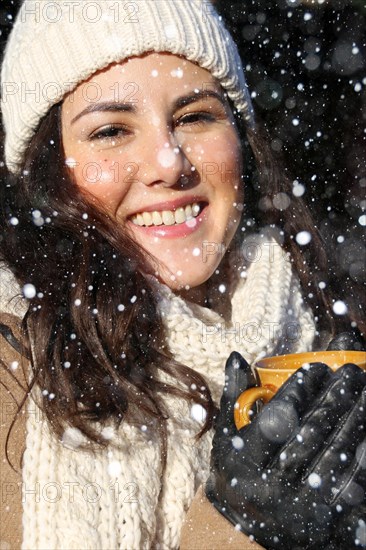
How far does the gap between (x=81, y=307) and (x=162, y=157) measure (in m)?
0.36

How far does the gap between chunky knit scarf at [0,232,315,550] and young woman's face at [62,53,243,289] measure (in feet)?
0.38

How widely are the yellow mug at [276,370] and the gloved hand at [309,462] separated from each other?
3cm

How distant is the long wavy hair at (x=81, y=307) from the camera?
1.48 meters

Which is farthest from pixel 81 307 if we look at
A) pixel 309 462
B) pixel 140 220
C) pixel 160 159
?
pixel 309 462

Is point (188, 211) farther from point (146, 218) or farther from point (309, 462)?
point (309, 462)

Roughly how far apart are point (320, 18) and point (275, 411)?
195 cm

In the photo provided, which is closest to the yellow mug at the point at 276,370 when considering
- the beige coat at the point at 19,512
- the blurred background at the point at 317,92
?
the beige coat at the point at 19,512

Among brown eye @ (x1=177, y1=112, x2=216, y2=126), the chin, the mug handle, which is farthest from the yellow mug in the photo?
brown eye @ (x1=177, y1=112, x2=216, y2=126)

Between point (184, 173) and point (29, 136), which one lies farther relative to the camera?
point (29, 136)

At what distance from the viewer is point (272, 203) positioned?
209 cm

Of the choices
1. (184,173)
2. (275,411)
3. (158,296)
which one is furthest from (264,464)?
(184,173)

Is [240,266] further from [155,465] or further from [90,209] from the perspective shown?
[155,465]

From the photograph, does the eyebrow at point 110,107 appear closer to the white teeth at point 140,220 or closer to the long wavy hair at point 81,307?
the long wavy hair at point 81,307

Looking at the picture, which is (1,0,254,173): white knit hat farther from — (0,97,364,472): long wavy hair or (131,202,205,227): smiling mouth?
(131,202,205,227): smiling mouth
